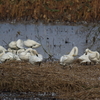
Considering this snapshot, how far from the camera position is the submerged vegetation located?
1677 centimetres

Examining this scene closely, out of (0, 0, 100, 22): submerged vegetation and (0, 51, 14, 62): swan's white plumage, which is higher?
(0, 0, 100, 22): submerged vegetation

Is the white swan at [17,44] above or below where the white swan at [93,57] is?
above

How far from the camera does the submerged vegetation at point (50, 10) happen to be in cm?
1677

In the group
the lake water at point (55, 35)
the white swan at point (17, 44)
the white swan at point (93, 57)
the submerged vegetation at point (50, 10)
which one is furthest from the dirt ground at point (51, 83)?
the submerged vegetation at point (50, 10)

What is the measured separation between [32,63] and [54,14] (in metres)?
6.34

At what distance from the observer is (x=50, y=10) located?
17.1 metres

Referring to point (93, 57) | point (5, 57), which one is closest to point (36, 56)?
point (5, 57)

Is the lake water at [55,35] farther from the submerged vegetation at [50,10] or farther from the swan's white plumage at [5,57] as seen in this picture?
the swan's white plumage at [5,57]

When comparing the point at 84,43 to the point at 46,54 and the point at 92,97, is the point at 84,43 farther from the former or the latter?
the point at 92,97

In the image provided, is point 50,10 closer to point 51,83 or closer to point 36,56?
point 36,56

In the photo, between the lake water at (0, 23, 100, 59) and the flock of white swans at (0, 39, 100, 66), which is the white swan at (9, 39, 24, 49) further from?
the lake water at (0, 23, 100, 59)

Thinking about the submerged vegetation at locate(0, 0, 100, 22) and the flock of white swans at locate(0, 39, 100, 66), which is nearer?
the flock of white swans at locate(0, 39, 100, 66)

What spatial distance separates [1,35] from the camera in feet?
52.2

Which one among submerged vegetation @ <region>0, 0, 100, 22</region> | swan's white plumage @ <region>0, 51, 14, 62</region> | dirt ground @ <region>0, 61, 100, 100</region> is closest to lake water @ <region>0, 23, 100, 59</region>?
submerged vegetation @ <region>0, 0, 100, 22</region>
